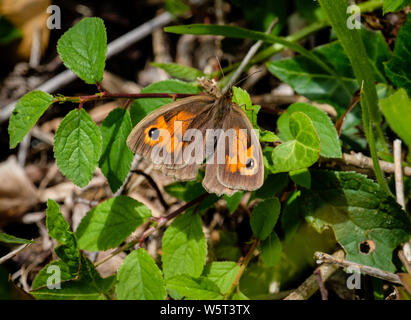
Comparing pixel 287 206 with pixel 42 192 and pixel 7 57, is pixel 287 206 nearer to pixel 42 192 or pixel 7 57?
pixel 42 192

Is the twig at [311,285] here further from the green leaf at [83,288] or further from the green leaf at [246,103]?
the green leaf at [83,288]

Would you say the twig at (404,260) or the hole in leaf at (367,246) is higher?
the hole in leaf at (367,246)

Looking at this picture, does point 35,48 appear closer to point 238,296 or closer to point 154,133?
point 154,133

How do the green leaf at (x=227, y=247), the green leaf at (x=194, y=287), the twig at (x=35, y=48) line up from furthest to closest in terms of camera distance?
the twig at (x=35, y=48), the green leaf at (x=227, y=247), the green leaf at (x=194, y=287)

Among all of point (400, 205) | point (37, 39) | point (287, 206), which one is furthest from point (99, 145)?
point (37, 39)

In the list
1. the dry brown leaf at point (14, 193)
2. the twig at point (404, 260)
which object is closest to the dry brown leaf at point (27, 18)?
the dry brown leaf at point (14, 193)

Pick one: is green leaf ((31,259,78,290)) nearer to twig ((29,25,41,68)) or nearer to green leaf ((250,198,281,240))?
green leaf ((250,198,281,240))
